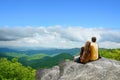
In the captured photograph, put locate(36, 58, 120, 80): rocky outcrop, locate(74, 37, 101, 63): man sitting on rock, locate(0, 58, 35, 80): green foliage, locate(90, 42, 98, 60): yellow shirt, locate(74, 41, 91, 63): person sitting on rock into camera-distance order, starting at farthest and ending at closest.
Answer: locate(0, 58, 35, 80): green foliage → locate(90, 42, 98, 60): yellow shirt → locate(74, 37, 101, 63): man sitting on rock → locate(74, 41, 91, 63): person sitting on rock → locate(36, 58, 120, 80): rocky outcrop

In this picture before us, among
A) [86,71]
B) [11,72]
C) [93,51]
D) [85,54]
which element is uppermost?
[93,51]

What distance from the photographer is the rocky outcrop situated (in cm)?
1909

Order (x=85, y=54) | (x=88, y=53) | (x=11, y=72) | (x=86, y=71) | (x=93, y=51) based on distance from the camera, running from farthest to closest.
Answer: (x=11, y=72), (x=93, y=51), (x=88, y=53), (x=85, y=54), (x=86, y=71)

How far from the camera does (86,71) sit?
20422 millimetres

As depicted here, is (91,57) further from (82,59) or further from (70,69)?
(70,69)

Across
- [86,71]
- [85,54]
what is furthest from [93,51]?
[86,71]

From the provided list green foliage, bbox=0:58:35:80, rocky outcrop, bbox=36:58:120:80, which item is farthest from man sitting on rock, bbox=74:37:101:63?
green foliage, bbox=0:58:35:80

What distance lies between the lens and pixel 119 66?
2053 centimetres

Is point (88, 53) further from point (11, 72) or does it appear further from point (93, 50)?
point (11, 72)

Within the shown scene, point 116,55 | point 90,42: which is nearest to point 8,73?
point 116,55

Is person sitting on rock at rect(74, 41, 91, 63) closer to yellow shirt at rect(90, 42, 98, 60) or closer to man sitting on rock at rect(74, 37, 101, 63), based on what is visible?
man sitting on rock at rect(74, 37, 101, 63)

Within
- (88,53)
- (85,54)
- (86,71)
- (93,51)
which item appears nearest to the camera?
(86,71)

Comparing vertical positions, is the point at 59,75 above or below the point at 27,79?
above

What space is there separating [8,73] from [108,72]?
290 feet
